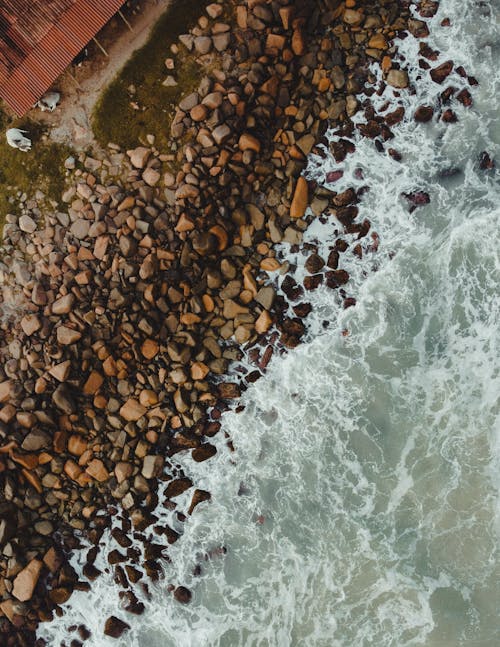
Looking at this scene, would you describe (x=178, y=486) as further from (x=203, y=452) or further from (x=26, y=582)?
(x=26, y=582)

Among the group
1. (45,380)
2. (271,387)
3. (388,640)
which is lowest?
(388,640)

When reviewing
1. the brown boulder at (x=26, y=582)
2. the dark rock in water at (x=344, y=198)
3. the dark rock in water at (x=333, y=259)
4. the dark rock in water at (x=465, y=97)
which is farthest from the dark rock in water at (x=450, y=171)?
the brown boulder at (x=26, y=582)

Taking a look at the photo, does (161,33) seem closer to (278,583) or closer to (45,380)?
(45,380)

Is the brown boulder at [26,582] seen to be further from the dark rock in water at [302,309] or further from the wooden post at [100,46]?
the wooden post at [100,46]

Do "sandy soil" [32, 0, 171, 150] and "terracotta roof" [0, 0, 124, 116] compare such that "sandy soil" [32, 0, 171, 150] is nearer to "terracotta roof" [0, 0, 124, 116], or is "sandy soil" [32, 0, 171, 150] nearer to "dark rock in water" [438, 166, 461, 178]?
"terracotta roof" [0, 0, 124, 116]

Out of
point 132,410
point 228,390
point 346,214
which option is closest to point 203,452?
point 228,390

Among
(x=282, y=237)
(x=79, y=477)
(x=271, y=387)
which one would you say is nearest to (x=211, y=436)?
(x=271, y=387)

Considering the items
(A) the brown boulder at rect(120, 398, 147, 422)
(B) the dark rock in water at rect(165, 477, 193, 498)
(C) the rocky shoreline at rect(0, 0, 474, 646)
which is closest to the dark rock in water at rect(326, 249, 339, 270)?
(C) the rocky shoreline at rect(0, 0, 474, 646)
